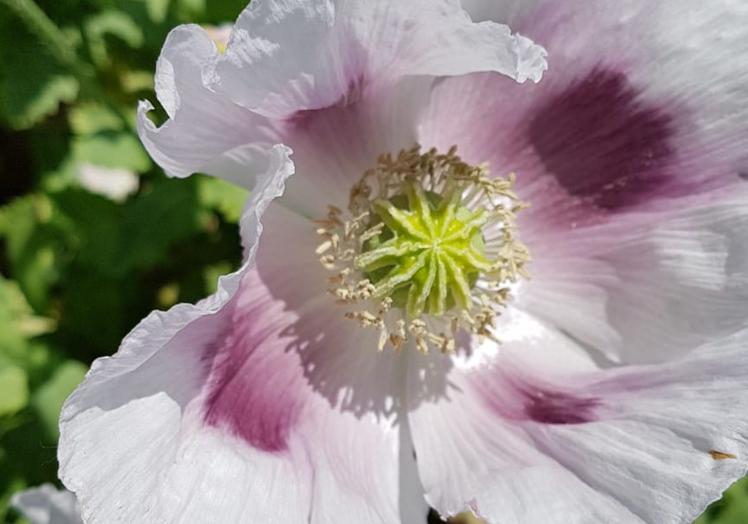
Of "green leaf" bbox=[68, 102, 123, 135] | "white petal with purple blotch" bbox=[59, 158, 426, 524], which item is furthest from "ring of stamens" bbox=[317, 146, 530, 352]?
"green leaf" bbox=[68, 102, 123, 135]

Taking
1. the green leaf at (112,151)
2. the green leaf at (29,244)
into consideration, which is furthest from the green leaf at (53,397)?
the green leaf at (112,151)

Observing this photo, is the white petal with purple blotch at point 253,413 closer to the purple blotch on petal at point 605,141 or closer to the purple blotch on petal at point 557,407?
the purple blotch on petal at point 557,407

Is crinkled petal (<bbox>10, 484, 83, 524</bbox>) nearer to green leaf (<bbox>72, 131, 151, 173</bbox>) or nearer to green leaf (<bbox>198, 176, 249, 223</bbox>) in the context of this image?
green leaf (<bbox>198, 176, 249, 223</bbox>)

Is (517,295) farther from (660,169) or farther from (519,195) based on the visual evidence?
(660,169)

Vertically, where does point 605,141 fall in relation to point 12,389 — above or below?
above

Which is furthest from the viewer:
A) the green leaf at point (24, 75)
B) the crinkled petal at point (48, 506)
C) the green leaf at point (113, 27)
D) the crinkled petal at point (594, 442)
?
the green leaf at point (113, 27)

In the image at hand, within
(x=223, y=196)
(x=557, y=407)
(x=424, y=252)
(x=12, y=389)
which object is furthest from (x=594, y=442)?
(x=12, y=389)

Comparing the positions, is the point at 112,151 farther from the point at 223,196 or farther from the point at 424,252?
the point at 424,252

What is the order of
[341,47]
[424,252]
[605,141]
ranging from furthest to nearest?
[605,141]
[424,252]
[341,47]
